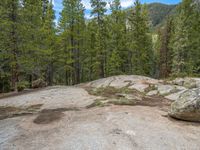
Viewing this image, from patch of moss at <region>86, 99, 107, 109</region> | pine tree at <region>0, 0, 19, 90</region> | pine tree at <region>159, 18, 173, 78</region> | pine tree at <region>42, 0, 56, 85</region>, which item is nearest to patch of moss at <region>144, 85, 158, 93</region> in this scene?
patch of moss at <region>86, 99, 107, 109</region>

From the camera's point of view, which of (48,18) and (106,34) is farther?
(106,34)

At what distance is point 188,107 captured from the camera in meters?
8.43

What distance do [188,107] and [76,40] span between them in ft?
76.0

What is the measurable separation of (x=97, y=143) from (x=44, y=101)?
720 centimetres

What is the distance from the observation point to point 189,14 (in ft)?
92.8

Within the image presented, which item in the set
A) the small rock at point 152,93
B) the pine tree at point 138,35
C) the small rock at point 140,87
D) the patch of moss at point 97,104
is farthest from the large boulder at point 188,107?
the pine tree at point 138,35

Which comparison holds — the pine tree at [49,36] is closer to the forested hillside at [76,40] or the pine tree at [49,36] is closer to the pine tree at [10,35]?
the forested hillside at [76,40]

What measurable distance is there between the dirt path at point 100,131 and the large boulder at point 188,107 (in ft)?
1.20

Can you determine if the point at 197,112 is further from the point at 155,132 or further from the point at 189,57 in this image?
the point at 189,57

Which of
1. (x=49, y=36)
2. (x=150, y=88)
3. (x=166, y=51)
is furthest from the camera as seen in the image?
(x=166, y=51)

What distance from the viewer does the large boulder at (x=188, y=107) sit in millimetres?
8297

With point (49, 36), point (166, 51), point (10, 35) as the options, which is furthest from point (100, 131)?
point (166, 51)

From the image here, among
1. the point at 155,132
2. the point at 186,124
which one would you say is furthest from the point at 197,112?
the point at 155,132

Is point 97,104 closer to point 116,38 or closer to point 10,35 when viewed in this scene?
point 10,35
